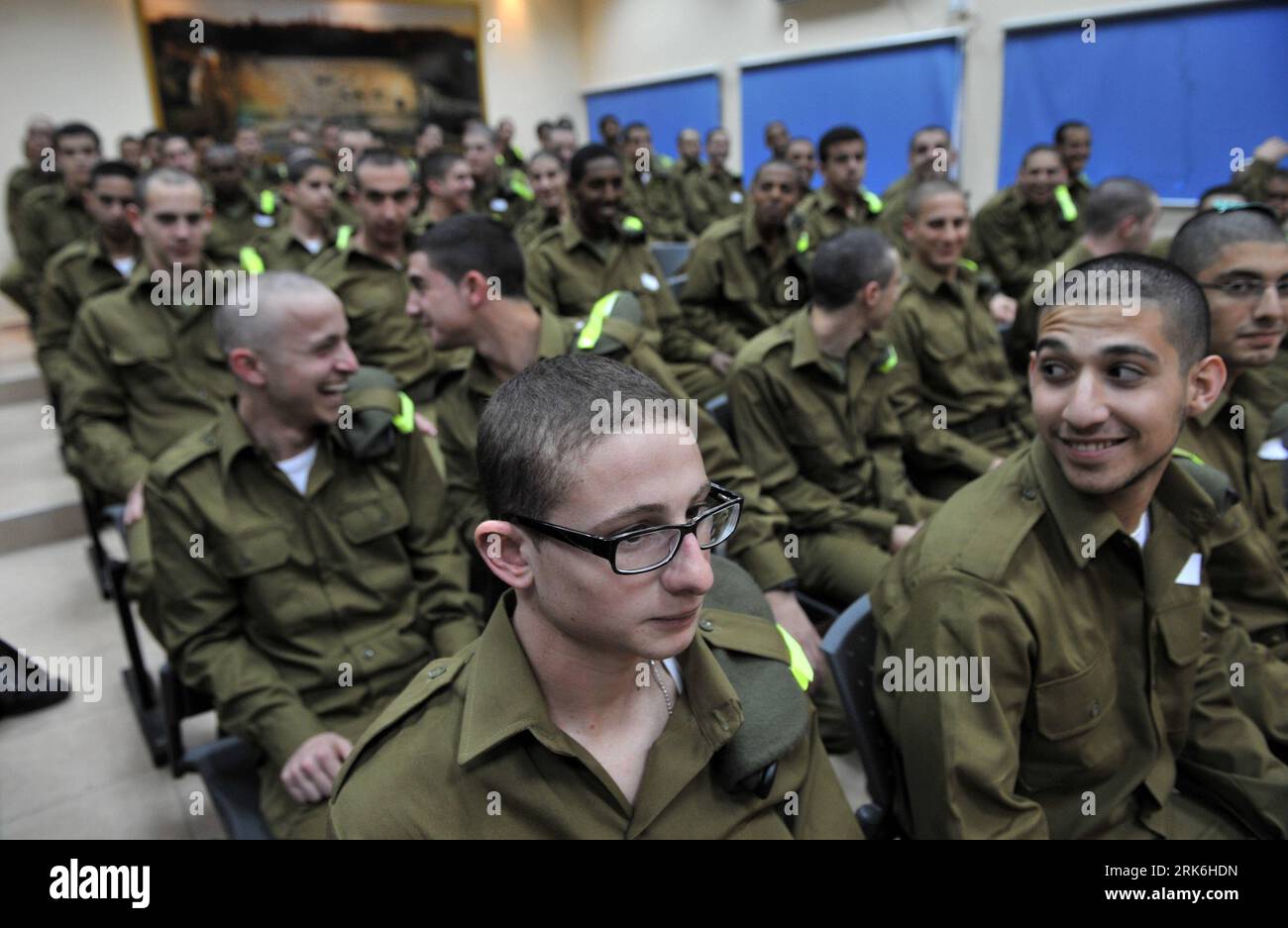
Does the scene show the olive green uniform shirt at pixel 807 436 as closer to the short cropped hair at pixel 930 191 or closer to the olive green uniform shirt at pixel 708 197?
the short cropped hair at pixel 930 191

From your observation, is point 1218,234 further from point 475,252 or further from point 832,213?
Answer: point 832,213

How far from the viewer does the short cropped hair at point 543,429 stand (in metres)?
0.90

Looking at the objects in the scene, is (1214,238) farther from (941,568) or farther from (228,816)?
(228,816)

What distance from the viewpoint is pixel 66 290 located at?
371 cm

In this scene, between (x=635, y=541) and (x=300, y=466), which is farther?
(x=300, y=466)

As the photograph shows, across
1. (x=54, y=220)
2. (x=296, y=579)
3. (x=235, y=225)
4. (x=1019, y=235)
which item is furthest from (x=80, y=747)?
(x=1019, y=235)

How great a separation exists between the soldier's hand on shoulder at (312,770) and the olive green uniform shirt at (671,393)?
679 millimetres

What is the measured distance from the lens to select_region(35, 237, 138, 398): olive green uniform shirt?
3.59 meters

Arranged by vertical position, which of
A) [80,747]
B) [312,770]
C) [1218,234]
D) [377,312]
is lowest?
[80,747]

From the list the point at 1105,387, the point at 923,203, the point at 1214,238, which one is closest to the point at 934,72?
the point at 923,203

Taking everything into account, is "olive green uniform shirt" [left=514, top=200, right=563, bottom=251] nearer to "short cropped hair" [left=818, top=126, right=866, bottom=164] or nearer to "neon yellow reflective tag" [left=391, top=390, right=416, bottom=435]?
"short cropped hair" [left=818, top=126, right=866, bottom=164]

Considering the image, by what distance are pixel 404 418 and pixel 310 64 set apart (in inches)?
416

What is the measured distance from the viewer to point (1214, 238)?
1.99 metres
